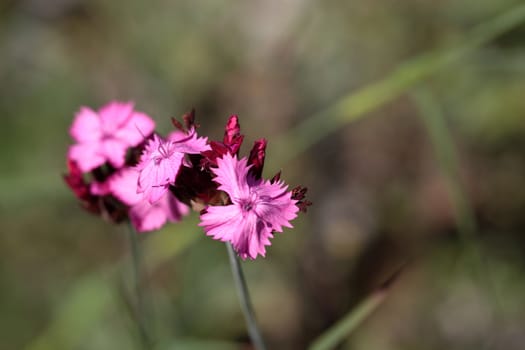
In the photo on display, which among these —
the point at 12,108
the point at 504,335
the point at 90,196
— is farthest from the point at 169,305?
the point at 12,108

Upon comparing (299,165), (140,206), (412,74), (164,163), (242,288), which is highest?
(299,165)

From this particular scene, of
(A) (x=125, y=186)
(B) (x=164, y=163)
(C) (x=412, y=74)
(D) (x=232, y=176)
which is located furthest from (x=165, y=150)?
(C) (x=412, y=74)

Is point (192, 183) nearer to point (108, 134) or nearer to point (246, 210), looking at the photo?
point (246, 210)

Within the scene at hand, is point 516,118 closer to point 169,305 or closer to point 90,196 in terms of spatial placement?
point 169,305

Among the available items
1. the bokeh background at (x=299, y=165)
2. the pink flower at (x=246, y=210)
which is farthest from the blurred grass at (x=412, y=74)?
the pink flower at (x=246, y=210)

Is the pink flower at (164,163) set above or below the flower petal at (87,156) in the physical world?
below

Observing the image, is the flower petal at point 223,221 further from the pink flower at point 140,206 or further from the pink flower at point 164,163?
the pink flower at point 140,206
